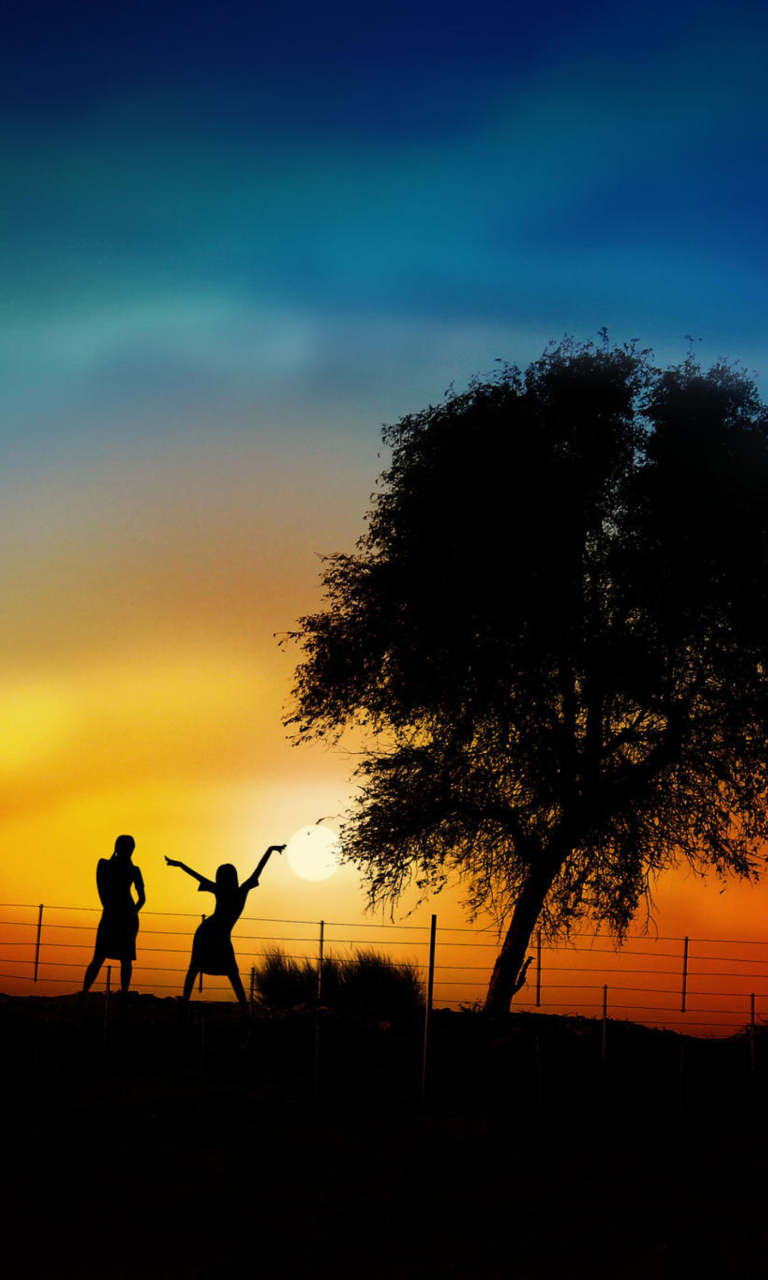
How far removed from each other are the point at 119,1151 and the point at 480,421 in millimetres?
15619

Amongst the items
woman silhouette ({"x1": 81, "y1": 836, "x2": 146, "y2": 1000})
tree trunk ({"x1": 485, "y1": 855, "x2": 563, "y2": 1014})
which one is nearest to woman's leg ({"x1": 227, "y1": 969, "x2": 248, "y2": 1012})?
woman silhouette ({"x1": 81, "y1": 836, "x2": 146, "y2": 1000})

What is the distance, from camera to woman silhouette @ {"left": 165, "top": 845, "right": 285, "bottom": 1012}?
1883cm

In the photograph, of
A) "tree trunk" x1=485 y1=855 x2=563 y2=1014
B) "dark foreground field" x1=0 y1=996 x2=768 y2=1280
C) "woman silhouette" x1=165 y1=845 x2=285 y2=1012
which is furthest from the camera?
"tree trunk" x1=485 y1=855 x2=563 y2=1014

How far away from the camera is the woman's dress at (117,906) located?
19.2 meters

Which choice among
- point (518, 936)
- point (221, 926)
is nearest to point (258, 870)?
point (221, 926)

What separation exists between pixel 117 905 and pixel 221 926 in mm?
1666

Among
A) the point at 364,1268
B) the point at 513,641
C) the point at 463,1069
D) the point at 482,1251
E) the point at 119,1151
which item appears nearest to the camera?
the point at 364,1268

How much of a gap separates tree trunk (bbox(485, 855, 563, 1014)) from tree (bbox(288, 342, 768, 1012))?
42 mm

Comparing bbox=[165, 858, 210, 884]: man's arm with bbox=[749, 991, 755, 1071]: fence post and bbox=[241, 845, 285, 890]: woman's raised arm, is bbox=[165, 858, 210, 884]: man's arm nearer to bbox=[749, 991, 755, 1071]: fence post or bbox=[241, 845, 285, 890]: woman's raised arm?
bbox=[241, 845, 285, 890]: woman's raised arm

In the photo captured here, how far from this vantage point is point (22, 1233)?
11.3m

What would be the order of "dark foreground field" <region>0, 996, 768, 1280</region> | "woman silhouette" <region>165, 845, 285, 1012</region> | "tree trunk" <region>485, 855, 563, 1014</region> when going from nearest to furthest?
"dark foreground field" <region>0, 996, 768, 1280</region> < "woman silhouette" <region>165, 845, 285, 1012</region> < "tree trunk" <region>485, 855, 563, 1014</region>

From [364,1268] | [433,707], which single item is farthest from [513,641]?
[364,1268]

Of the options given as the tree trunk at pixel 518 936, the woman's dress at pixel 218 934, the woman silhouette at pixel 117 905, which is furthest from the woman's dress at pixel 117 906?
the tree trunk at pixel 518 936

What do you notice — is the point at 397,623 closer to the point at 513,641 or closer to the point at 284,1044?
the point at 513,641
